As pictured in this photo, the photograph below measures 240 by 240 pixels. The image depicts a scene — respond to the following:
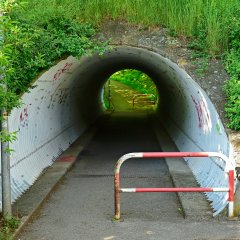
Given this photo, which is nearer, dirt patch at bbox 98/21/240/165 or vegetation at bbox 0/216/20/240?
vegetation at bbox 0/216/20/240

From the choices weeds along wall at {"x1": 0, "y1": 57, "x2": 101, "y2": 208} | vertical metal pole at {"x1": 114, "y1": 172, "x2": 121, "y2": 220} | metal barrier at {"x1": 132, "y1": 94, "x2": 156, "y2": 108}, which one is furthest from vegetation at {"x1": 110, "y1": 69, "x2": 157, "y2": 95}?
vertical metal pole at {"x1": 114, "y1": 172, "x2": 121, "y2": 220}

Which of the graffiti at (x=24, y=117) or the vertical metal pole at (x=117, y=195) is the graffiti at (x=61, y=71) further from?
the vertical metal pole at (x=117, y=195)

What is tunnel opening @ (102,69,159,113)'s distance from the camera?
110 feet

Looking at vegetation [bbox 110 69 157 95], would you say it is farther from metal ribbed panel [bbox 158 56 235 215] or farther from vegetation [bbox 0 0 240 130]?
vegetation [bbox 0 0 240 130]

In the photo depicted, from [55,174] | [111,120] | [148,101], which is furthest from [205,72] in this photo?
[148,101]

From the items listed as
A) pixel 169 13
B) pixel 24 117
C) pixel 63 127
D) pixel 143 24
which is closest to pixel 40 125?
pixel 24 117

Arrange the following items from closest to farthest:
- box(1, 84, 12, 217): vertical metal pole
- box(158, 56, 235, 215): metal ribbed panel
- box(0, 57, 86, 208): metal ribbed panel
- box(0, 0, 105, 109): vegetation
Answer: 1. box(1, 84, 12, 217): vertical metal pole
2. box(0, 0, 105, 109): vegetation
3. box(158, 56, 235, 215): metal ribbed panel
4. box(0, 57, 86, 208): metal ribbed panel

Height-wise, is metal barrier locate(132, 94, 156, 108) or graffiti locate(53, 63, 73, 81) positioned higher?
graffiti locate(53, 63, 73, 81)

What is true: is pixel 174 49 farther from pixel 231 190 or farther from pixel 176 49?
pixel 231 190

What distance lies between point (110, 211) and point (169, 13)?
3883 mm

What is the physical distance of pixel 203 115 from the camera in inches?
377

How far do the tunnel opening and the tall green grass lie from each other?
21.0 meters

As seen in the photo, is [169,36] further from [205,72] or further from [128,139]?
[128,139]

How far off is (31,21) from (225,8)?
3567mm
